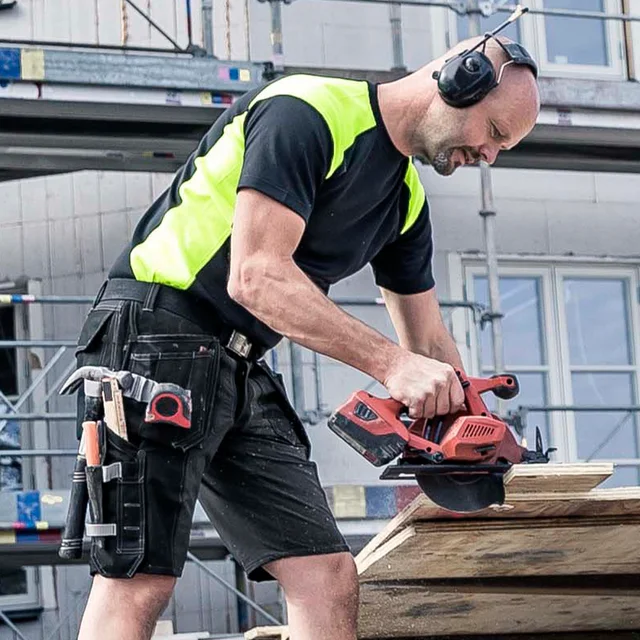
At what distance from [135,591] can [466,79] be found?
4.06 feet

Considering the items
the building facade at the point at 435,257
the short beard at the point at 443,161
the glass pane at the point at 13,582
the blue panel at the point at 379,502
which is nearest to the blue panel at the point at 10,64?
the building facade at the point at 435,257

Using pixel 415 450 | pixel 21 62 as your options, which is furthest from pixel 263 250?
pixel 21 62

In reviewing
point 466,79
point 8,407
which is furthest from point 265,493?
point 8,407

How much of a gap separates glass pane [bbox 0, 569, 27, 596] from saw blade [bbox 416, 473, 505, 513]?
16.5 feet

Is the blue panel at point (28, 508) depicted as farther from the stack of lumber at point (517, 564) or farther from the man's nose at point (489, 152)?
the man's nose at point (489, 152)

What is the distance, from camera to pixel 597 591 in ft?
13.6

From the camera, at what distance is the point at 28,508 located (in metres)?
7.09

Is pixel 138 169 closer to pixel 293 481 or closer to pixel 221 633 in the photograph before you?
pixel 221 633

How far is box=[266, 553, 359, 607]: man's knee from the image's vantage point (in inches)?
131

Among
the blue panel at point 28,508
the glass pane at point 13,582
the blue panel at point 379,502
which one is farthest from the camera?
the glass pane at point 13,582

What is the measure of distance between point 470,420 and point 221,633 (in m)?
4.67

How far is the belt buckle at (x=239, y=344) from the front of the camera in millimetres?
3361

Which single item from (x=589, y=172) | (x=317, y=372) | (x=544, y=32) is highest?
(x=544, y=32)

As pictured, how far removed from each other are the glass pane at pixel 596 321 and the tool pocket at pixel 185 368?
18.4ft
